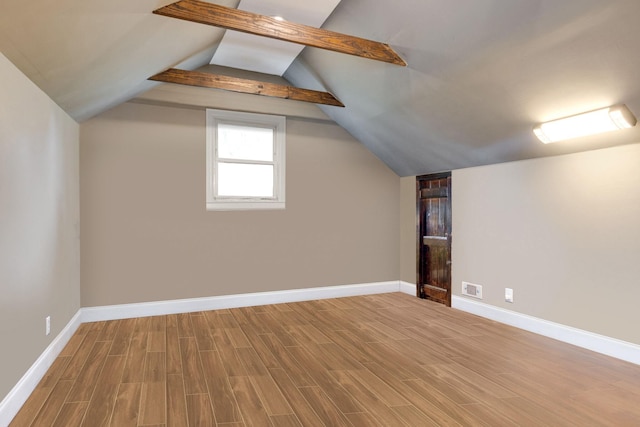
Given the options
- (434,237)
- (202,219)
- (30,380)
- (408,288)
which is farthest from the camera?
(408,288)

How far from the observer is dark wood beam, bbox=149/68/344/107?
155 inches

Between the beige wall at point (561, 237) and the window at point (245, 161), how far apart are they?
7.94 feet

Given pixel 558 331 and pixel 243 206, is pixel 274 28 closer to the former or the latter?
pixel 243 206

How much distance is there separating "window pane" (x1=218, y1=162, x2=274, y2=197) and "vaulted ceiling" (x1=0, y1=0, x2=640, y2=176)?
3.25 ft

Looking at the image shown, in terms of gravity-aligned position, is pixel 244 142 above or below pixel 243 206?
above

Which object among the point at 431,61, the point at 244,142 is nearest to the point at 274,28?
the point at 431,61

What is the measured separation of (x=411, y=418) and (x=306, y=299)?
3.04 meters

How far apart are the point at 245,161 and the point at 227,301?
180cm

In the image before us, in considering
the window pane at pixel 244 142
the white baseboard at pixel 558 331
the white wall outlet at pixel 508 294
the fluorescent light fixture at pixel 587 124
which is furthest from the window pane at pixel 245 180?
the fluorescent light fixture at pixel 587 124

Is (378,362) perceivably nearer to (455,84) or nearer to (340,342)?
(340,342)

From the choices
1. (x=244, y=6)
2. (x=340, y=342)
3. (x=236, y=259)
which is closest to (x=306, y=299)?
(x=236, y=259)

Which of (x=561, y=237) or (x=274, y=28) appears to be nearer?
(x=274, y=28)

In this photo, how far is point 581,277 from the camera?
3344 mm

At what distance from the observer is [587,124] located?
2.88 metres
